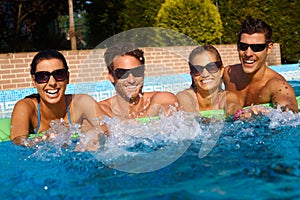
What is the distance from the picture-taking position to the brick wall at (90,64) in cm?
768

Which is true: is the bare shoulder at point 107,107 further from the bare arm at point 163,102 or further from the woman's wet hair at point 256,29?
the woman's wet hair at point 256,29

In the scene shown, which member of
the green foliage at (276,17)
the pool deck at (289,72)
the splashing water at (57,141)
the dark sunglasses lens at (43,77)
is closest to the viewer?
the splashing water at (57,141)

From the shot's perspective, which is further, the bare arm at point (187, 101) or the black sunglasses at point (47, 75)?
the bare arm at point (187, 101)

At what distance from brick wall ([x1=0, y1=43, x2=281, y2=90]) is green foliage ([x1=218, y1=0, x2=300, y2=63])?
205 cm

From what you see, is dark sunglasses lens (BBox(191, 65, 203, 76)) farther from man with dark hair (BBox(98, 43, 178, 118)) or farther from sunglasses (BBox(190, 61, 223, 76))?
man with dark hair (BBox(98, 43, 178, 118))

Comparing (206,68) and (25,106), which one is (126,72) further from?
(25,106)

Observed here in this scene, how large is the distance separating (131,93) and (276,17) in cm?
1049

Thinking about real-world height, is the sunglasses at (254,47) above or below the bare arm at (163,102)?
above

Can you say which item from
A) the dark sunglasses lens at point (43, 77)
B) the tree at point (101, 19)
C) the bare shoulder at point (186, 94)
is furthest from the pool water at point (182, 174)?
the tree at point (101, 19)

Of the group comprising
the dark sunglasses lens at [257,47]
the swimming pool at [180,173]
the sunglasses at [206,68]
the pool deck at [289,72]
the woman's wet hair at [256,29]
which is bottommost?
the swimming pool at [180,173]

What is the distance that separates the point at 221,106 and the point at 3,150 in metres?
2.09

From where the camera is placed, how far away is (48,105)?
3.56 m

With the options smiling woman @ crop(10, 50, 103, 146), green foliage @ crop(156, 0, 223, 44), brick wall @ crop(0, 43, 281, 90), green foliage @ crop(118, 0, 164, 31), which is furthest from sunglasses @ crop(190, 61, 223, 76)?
green foliage @ crop(118, 0, 164, 31)

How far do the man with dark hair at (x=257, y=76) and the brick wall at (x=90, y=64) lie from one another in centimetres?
447
